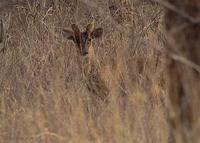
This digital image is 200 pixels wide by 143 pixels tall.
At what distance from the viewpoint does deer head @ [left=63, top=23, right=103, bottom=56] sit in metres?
6.85

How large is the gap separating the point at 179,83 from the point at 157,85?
1.47 meters

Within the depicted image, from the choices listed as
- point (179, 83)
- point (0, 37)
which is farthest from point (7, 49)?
point (179, 83)

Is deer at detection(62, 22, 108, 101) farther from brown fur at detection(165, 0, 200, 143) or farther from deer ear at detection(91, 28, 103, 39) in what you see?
brown fur at detection(165, 0, 200, 143)

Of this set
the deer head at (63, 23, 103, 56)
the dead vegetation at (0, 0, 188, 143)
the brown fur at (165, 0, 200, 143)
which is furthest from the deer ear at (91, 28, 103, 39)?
the brown fur at (165, 0, 200, 143)

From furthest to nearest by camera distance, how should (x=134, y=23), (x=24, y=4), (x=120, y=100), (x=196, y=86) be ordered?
(x=24, y=4) < (x=134, y=23) < (x=120, y=100) < (x=196, y=86)

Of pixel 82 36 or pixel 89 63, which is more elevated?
pixel 82 36

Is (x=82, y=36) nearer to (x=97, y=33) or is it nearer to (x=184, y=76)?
(x=97, y=33)

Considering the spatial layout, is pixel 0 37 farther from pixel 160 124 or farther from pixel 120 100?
pixel 160 124

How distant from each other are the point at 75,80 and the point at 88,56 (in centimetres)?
47

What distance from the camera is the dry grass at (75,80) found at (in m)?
4.45

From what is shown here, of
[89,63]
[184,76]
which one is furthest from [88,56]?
[184,76]

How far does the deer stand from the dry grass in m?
0.10

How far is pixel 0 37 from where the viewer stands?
7.61 metres

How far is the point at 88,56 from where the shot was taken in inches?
268
